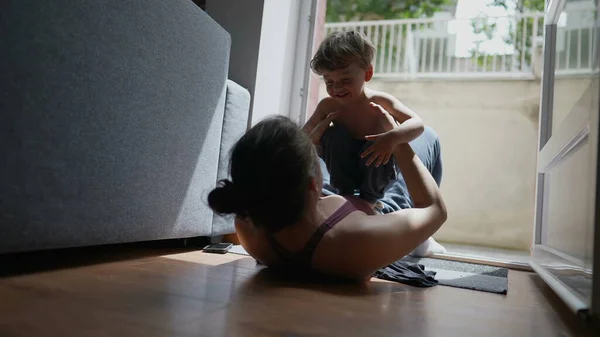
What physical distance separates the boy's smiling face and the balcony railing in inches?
106

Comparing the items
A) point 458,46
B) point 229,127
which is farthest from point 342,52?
point 458,46

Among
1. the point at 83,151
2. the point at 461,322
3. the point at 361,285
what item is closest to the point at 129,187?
the point at 83,151

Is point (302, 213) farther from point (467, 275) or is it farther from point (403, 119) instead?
point (467, 275)

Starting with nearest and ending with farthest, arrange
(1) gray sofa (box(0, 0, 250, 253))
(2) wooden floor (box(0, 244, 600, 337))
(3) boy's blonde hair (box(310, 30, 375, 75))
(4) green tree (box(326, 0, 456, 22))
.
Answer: (2) wooden floor (box(0, 244, 600, 337)), (1) gray sofa (box(0, 0, 250, 253)), (3) boy's blonde hair (box(310, 30, 375, 75)), (4) green tree (box(326, 0, 456, 22))

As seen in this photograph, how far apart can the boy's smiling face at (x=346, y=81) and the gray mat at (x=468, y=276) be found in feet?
2.40

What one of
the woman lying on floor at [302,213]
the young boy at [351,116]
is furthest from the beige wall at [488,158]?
the woman lying on floor at [302,213]

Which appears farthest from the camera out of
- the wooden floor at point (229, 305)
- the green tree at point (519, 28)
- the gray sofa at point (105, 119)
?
the green tree at point (519, 28)

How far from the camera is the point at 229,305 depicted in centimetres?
95

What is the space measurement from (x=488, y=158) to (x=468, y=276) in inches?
110

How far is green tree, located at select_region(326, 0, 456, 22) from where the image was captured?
5.12 meters

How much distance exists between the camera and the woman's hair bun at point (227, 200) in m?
1.12

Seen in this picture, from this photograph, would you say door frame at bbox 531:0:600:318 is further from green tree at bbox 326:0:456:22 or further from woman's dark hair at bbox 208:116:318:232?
green tree at bbox 326:0:456:22

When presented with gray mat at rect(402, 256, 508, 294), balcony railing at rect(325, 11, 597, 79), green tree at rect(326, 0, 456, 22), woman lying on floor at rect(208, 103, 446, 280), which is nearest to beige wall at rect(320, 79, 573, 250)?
balcony railing at rect(325, 11, 597, 79)

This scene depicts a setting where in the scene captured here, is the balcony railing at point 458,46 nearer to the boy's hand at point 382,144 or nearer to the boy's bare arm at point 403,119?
the boy's bare arm at point 403,119
